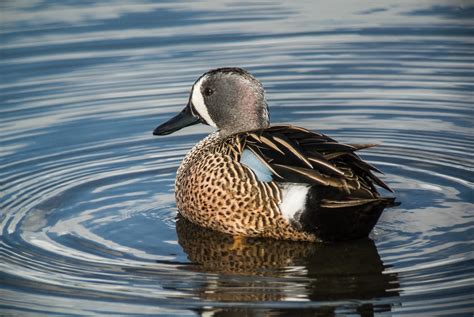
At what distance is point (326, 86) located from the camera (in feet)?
38.3

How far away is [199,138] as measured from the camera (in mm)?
10523

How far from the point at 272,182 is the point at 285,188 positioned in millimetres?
122

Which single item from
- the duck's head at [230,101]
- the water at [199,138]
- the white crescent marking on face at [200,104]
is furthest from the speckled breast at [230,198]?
the white crescent marking on face at [200,104]

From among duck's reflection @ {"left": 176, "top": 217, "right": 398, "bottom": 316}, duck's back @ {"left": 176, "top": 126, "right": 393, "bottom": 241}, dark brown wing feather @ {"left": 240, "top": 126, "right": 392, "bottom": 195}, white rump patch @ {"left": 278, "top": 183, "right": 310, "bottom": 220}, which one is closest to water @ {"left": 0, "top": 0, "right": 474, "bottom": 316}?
duck's reflection @ {"left": 176, "top": 217, "right": 398, "bottom": 316}

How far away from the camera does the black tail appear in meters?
7.58

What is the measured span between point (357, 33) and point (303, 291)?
6.80 meters

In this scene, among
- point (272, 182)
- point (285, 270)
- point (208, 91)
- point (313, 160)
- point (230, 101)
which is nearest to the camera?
point (285, 270)

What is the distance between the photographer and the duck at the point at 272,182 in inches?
302

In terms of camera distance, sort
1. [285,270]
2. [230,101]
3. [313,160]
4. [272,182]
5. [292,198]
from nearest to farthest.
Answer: [285,270], [313,160], [292,198], [272,182], [230,101]

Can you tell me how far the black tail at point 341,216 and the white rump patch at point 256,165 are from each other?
38cm

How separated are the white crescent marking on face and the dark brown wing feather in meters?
A: 0.95

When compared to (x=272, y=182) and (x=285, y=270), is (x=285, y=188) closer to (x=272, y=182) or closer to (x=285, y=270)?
(x=272, y=182)

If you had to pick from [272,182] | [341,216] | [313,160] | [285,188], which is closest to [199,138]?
[272,182]

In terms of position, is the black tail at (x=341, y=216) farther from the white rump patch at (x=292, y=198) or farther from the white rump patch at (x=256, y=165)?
the white rump patch at (x=256, y=165)
